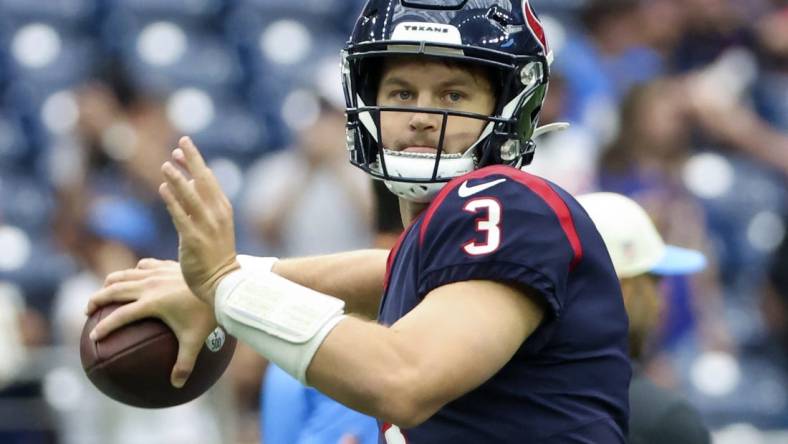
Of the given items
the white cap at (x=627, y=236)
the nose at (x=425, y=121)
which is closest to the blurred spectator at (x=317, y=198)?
the white cap at (x=627, y=236)

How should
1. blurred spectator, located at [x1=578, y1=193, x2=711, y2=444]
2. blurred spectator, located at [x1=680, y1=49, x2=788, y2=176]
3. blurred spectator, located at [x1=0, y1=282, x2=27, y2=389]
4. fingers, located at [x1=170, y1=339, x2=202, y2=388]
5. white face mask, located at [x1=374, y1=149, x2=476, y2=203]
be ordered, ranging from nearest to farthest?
white face mask, located at [x1=374, y1=149, x2=476, y2=203], fingers, located at [x1=170, y1=339, x2=202, y2=388], blurred spectator, located at [x1=578, y1=193, x2=711, y2=444], blurred spectator, located at [x1=0, y1=282, x2=27, y2=389], blurred spectator, located at [x1=680, y1=49, x2=788, y2=176]

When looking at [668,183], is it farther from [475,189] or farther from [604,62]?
[475,189]

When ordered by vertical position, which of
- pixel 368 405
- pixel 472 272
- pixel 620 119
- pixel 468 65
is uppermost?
pixel 468 65

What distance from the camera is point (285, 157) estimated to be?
7.56 metres

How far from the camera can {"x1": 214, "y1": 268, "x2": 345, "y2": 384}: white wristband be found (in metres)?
2.50

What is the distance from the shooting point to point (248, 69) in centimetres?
858

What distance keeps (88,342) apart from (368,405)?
0.85 metres

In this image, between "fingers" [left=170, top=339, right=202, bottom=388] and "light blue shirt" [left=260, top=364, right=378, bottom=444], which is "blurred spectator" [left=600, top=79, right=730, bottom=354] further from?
"fingers" [left=170, top=339, right=202, bottom=388]

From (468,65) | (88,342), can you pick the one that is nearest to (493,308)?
(468,65)

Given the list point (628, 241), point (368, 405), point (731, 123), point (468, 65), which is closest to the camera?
point (368, 405)

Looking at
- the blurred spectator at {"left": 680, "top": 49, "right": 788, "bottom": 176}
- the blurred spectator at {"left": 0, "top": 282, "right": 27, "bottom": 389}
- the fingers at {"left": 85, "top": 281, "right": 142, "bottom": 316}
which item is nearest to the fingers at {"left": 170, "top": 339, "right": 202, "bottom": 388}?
the fingers at {"left": 85, "top": 281, "right": 142, "bottom": 316}

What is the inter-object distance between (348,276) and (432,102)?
59cm

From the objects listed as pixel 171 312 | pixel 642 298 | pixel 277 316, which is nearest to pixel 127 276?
pixel 171 312

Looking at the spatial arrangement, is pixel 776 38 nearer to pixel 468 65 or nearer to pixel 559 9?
pixel 559 9
